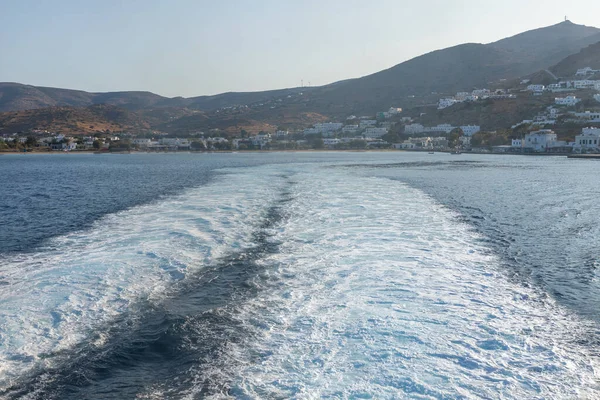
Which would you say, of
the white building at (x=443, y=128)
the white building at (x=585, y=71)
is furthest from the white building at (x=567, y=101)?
the white building at (x=585, y=71)

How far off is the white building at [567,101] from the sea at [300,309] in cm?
7537

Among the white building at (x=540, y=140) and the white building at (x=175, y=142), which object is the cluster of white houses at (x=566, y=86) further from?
the white building at (x=175, y=142)

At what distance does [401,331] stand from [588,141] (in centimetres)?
6028

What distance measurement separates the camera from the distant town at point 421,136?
62.1m

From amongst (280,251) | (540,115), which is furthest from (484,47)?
(280,251)

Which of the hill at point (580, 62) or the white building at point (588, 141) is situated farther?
the hill at point (580, 62)

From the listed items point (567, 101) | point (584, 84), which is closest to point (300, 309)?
point (567, 101)

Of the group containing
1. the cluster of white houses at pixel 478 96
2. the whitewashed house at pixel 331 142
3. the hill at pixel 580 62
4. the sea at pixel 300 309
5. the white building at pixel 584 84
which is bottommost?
the whitewashed house at pixel 331 142

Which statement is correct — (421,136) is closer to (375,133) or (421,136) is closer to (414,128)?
(414,128)

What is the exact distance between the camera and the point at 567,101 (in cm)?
7656

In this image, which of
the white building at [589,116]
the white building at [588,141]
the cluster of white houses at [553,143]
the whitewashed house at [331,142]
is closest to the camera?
the white building at [588,141]

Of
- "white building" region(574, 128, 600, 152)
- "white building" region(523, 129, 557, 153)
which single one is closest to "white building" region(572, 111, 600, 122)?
"white building" region(523, 129, 557, 153)

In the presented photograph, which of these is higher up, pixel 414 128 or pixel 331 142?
pixel 414 128

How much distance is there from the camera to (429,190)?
18969mm
